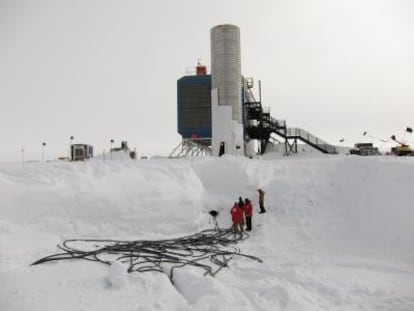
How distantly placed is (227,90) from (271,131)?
8.12m

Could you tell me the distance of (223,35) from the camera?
3152 cm

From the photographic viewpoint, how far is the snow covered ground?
7.42 metres

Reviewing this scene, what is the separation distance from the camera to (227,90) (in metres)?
30.8

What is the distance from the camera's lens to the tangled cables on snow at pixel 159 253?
31.7 feet

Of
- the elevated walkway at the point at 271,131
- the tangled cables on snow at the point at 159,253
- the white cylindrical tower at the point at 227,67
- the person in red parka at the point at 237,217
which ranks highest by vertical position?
the white cylindrical tower at the point at 227,67

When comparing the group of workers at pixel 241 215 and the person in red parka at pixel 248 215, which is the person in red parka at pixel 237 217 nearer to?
the group of workers at pixel 241 215

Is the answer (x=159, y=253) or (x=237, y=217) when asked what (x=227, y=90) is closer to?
(x=237, y=217)

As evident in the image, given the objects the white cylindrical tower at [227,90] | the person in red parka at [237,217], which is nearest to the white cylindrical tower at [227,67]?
the white cylindrical tower at [227,90]

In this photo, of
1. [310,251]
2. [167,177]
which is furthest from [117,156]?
[310,251]

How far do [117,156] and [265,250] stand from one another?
20.4 metres

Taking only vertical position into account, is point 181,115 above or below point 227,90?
below

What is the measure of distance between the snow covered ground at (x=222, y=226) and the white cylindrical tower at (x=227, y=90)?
879cm

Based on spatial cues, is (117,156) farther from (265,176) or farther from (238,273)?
(238,273)

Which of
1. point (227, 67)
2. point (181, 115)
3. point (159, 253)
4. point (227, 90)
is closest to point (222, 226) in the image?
point (159, 253)
